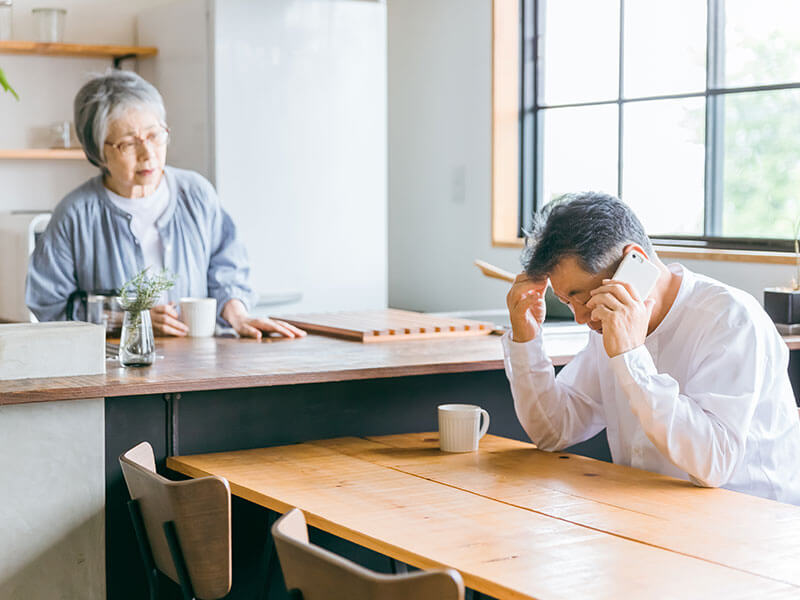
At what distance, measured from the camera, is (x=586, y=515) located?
1.71m

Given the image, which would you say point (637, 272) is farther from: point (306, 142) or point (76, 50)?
point (76, 50)

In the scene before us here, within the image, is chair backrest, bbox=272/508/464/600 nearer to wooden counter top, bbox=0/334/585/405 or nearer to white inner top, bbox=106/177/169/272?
wooden counter top, bbox=0/334/585/405

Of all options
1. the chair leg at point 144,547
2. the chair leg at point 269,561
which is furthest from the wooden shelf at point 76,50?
the chair leg at point 144,547

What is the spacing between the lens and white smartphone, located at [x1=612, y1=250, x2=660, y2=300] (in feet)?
6.36

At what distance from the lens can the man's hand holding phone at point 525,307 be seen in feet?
7.26

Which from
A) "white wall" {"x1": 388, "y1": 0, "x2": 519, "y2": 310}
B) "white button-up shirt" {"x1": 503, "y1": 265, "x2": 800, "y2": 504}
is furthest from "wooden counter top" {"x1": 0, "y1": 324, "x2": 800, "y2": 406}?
"white wall" {"x1": 388, "y1": 0, "x2": 519, "y2": 310}

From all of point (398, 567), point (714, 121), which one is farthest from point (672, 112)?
point (398, 567)

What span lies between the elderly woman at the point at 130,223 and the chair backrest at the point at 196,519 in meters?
1.14

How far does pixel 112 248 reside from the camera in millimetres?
3137

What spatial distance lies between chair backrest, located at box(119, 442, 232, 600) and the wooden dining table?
0.12 m

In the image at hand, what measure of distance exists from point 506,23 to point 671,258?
174 cm

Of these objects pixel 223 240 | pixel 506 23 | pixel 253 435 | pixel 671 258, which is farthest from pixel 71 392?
pixel 506 23

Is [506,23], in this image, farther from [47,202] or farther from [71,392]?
[71,392]

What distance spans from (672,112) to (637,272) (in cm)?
323
